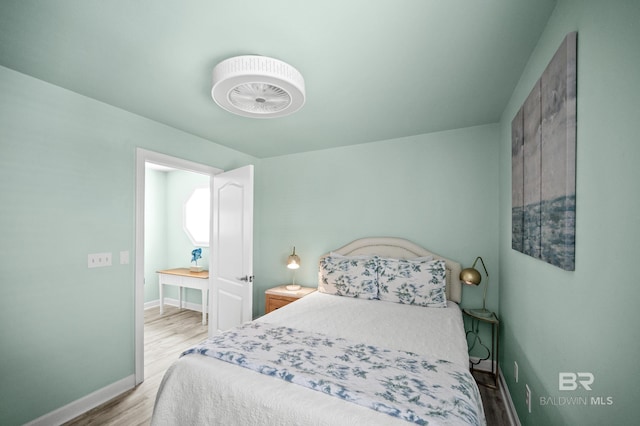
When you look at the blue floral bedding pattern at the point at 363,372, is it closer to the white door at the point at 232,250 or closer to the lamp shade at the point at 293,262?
the white door at the point at 232,250

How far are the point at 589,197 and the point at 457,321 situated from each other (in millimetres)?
1538

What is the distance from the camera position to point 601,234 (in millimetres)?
904

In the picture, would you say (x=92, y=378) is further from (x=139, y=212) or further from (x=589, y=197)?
(x=589, y=197)

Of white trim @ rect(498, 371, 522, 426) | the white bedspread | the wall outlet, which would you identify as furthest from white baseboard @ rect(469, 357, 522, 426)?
the wall outlet

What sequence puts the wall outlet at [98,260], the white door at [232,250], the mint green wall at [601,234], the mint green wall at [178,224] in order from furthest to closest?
1. the mint green wall at [178,224]
2. the white door at [232,250]
3. the wall outlet at [98,260]
4. the mint green wall at [601,234]

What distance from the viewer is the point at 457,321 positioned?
2201 millimetres

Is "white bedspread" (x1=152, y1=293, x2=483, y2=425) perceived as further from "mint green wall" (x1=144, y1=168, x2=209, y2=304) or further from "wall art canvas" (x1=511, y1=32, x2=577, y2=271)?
"mint green wall" (x1=144, y1=168, x2=209, y2=304)

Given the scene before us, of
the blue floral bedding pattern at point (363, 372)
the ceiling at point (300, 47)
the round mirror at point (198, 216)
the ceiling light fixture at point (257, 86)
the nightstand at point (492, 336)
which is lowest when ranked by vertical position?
the nightstand at point (492, 336)

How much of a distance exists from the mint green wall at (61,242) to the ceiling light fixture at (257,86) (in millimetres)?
1296

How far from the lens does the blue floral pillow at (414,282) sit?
2.57 meters

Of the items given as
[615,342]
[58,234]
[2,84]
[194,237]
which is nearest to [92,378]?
[58,234]

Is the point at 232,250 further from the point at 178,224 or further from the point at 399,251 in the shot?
the point at 178,224

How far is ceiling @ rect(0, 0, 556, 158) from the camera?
1285 mm

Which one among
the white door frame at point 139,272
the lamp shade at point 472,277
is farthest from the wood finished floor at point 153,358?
the lamp shade at point 472,277
